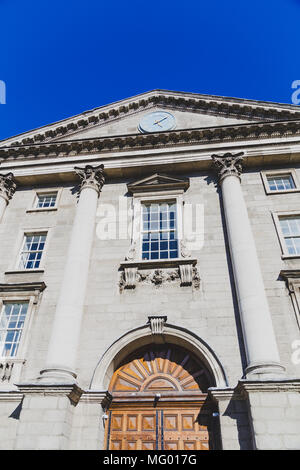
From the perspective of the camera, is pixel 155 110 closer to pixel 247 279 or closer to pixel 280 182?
pixel 280 182

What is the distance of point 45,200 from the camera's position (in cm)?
1622

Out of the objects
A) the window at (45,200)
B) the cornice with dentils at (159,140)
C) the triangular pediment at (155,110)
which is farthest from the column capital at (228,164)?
the window at (45,200)

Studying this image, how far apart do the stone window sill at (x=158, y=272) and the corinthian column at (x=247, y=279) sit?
5.14ft

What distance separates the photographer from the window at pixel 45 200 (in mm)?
15953

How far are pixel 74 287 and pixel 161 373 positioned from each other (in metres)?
A: 4.18

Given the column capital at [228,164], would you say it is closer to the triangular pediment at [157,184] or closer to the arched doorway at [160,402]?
the triangular pediment at [157,184]

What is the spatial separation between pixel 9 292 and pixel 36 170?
672cm

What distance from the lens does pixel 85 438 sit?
9.12 metres

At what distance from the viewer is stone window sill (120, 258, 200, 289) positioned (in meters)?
11.9

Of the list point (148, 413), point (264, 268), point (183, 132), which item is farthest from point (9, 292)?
point (183, 132)

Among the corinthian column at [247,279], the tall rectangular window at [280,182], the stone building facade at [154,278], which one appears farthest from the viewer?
the tall rectangular window at [280,182]
